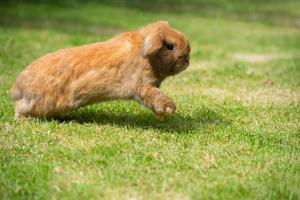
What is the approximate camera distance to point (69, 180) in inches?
211

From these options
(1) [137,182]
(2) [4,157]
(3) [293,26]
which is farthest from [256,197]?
(3) [293,26]

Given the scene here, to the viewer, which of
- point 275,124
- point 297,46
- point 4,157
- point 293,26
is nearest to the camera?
point 4,157

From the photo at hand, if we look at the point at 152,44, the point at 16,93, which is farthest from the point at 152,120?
the point at 16,93

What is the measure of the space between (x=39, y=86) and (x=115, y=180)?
2038mm

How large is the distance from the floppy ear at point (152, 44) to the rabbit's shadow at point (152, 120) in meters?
0.95

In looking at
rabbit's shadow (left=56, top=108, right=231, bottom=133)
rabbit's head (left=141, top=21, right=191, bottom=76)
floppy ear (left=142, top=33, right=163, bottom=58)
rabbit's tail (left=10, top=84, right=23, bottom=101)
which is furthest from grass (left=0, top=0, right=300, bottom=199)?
floppy ear (left=142, top=33, right=163, bottom=58)

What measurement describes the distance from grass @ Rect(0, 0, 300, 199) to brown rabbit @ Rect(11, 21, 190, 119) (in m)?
0.32

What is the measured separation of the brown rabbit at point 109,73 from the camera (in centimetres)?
679

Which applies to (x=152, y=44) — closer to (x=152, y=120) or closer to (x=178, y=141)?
(x=178, y=141)

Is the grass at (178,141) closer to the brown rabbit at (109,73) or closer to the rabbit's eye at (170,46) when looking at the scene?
the brown rabbit at (109,73)

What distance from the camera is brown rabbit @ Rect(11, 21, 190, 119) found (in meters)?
6.79

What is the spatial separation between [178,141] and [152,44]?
3.63 ft

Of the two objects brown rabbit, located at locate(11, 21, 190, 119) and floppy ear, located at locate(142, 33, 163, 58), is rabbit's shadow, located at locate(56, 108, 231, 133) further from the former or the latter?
floppy ear, located at locate(142, 33, 163, 58)

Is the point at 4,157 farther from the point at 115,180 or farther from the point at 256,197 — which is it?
the point at 256,197
